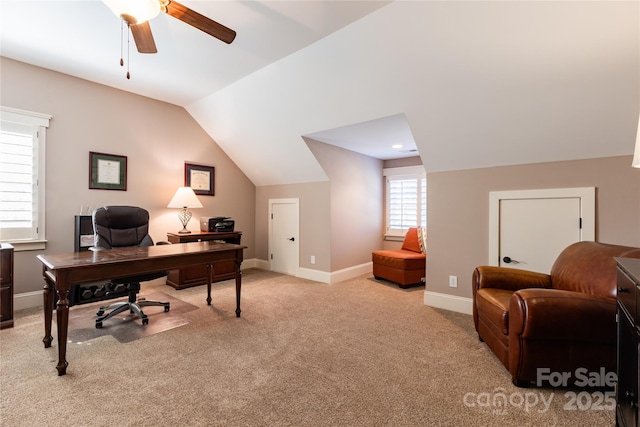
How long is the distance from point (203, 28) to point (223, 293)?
3034 millimetres

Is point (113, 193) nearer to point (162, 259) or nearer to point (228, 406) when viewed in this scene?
point (162, 259)

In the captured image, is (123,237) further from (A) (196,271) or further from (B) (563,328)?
(B) (563,328)

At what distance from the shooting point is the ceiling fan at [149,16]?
1546 millimetres

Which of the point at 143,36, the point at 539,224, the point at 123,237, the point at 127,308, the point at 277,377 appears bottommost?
the point at 277,377

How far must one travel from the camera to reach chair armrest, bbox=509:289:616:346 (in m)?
1.70

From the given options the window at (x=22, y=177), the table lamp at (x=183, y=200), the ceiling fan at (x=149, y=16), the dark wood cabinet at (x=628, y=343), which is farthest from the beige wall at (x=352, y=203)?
the dark wood cabinet at (x=628, y=343)

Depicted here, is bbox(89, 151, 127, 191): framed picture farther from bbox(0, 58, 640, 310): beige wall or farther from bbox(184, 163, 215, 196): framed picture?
bbox(184, 163, 215, 196): framed picture

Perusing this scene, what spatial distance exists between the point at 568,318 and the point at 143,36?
330 centimetres

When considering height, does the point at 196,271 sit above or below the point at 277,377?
above

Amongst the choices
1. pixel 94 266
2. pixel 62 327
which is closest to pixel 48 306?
pixel 62 327

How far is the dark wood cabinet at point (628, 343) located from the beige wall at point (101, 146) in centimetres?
484

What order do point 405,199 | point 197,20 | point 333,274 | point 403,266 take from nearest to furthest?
point 197,20 → point 403,266 → point 333,274 → point 405,199

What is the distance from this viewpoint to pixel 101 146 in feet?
12.4

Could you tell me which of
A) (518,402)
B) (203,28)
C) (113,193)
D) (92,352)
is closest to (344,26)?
(203,28)
